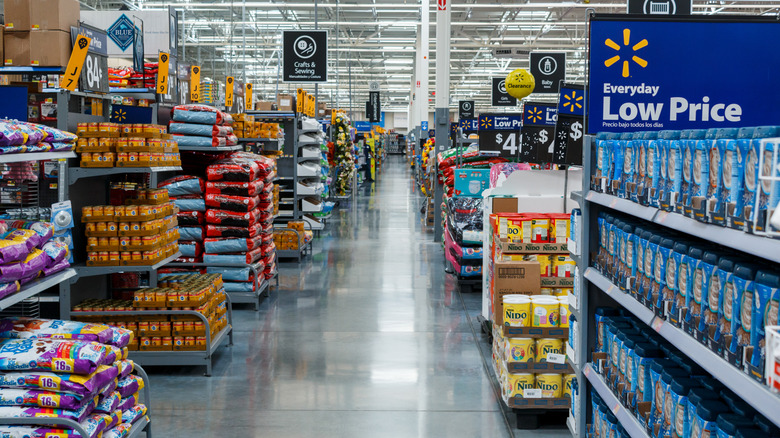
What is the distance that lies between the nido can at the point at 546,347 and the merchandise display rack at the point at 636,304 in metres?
0.84

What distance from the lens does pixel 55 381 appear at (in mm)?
3184

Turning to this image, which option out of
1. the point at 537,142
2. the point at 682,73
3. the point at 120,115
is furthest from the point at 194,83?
the point at 682,73

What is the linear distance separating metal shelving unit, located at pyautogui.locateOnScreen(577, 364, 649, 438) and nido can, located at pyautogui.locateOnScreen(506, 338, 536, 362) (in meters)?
0.94

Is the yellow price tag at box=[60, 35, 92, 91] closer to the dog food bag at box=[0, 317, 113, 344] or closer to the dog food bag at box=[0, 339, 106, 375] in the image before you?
the dog food bag at box=[0, 317, 113, 344]

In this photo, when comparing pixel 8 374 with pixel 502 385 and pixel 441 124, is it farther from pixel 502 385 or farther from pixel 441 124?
pixel 441 124

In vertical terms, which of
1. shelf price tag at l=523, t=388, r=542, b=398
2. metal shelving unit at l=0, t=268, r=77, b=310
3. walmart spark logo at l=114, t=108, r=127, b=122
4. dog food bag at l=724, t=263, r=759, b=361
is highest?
walmart spark logo at l=114, t=108, r=127, b=122

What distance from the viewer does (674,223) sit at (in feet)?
7.69

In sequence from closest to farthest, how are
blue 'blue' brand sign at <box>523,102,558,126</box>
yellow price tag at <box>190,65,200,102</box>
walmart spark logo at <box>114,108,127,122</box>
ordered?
walmart spark logo at <box>114,108,127,122</box> → blue 'blue' brand sign at <box>523,102,558,126</box> → yellow price tag at <box>190,65,200,102</box>

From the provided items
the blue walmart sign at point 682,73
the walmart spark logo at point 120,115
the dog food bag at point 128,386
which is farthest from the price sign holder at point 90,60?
the blue walmart sign at point 682,73

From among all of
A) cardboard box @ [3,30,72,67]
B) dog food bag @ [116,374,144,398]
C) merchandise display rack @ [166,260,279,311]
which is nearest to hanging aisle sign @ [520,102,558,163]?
merchandise display rack @ [166,260,279,311]

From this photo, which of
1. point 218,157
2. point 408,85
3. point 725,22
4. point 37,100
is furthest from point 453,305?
point 408,85

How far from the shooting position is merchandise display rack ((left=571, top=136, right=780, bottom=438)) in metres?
1.76

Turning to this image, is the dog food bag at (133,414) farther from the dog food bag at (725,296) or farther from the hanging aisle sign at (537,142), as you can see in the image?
the hanging aisle sign at (537,142)

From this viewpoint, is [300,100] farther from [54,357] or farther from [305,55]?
[54,357]
